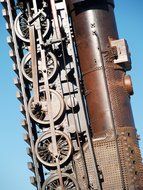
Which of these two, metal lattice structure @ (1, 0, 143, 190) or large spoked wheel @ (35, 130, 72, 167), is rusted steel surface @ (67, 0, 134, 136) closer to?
metal lattice structure @ (1, 0, 143, 190)

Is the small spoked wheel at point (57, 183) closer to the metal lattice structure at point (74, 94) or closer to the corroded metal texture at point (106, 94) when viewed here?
the metal lattice structure at point (74, 94)

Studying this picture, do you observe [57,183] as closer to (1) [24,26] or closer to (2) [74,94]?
(2) [74,94]

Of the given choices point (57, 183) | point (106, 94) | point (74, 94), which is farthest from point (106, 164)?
point (74, 94)

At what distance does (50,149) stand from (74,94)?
56.9 inches

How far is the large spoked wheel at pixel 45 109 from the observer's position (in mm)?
8836

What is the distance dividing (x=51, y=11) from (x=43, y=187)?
4.29 metres

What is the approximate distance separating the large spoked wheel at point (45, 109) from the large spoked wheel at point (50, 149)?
39 cm

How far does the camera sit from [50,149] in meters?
8.63

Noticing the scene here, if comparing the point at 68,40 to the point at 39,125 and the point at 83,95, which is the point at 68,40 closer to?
the point at 83,95

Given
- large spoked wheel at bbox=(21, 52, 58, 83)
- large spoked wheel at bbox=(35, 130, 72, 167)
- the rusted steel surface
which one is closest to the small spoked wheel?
large spoked wheel at bbox=(35, 130, 72, 167)

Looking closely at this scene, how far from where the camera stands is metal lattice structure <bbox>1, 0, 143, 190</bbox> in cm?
831

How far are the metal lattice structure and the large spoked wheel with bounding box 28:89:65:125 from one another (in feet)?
0.08

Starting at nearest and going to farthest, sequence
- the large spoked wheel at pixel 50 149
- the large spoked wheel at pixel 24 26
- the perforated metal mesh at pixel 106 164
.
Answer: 1. the perforated metal mesh at pixel 106 164
2. the large spoked wheel at pixel 50 149
3. the large spoked wheel at pixel 24 26

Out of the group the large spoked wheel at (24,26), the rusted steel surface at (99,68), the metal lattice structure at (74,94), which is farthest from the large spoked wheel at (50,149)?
the large spoked wheel at (24,26)
